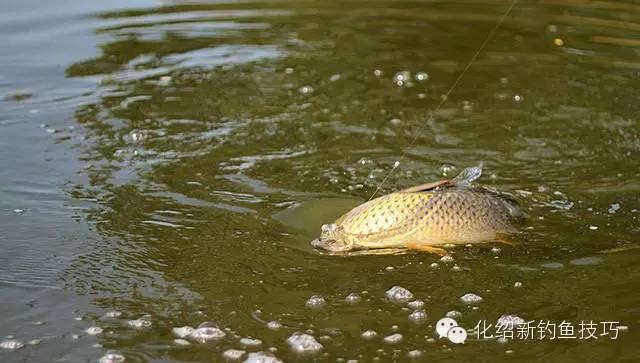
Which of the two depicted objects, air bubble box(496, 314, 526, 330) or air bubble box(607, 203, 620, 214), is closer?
air bubble box(496, 314, 526, 330)

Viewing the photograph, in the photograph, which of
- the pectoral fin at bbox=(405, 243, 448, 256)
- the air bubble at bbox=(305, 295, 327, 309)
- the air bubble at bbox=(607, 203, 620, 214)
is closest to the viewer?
the air bubble at bbox=(305, 295, 327, 309)

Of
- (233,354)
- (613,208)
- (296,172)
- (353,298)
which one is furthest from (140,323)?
(613,208)

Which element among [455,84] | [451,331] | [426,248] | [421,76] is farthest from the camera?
[421,76]

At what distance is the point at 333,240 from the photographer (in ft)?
15.7

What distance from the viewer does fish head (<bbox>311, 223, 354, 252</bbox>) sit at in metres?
4.73

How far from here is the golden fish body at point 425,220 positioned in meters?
4.62

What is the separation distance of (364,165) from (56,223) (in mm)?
1972

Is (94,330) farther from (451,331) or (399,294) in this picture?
(451,331)

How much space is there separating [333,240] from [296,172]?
1.23 meters

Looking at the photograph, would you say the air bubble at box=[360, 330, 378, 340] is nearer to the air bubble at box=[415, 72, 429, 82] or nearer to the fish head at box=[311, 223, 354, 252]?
the fish head at box=[311, 223, 354, 252]

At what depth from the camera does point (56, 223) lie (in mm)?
5180

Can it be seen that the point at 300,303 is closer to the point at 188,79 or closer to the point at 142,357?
the point at 142,357

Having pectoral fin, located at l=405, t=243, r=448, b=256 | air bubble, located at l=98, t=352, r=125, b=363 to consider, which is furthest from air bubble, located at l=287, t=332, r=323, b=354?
pectoral fin, located at l=405, t=243, r=448, b=256

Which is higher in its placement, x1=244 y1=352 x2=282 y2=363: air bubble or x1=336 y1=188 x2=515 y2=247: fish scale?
x1=336 y1=188 x2=515 y2=247: fish scale
